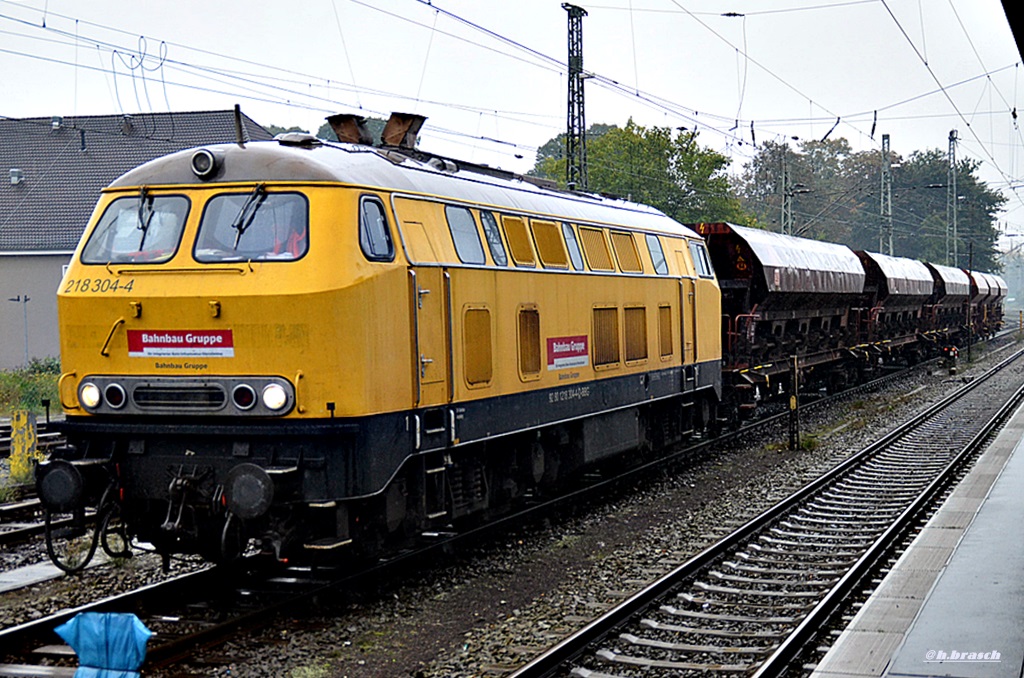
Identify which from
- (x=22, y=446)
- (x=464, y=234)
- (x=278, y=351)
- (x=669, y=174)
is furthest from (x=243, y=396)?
(x=669, y=174)

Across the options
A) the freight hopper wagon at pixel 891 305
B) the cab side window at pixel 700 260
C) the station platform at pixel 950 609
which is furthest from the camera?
the freight hopper wagon at pixel 891 305

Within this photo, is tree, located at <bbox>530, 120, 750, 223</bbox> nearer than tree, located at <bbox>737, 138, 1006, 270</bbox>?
Yes

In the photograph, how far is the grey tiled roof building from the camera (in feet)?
120

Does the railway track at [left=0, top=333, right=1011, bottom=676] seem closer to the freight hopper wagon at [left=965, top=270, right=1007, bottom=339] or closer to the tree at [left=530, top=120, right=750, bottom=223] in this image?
the freight hopper wagon at [left=965, top=270, right=1007, bottom=339]

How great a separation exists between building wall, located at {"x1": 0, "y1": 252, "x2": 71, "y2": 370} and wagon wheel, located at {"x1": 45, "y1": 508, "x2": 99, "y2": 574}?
941 inches

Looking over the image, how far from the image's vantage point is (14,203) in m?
38.0

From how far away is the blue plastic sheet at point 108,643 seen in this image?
425cm

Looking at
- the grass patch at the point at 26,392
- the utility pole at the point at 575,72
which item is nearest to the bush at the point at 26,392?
the grass patch at the point at 26,392

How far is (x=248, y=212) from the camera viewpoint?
8.78 m

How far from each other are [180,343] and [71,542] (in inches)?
151

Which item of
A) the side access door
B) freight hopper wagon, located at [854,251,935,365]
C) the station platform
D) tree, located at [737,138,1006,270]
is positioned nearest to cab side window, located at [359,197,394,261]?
the side access door

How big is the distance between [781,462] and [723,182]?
50761 millimetres

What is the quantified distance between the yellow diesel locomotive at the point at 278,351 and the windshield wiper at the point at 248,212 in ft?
0.05

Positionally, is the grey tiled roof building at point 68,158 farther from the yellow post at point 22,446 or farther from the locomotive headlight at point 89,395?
the locomotive headlight at point 89,395
